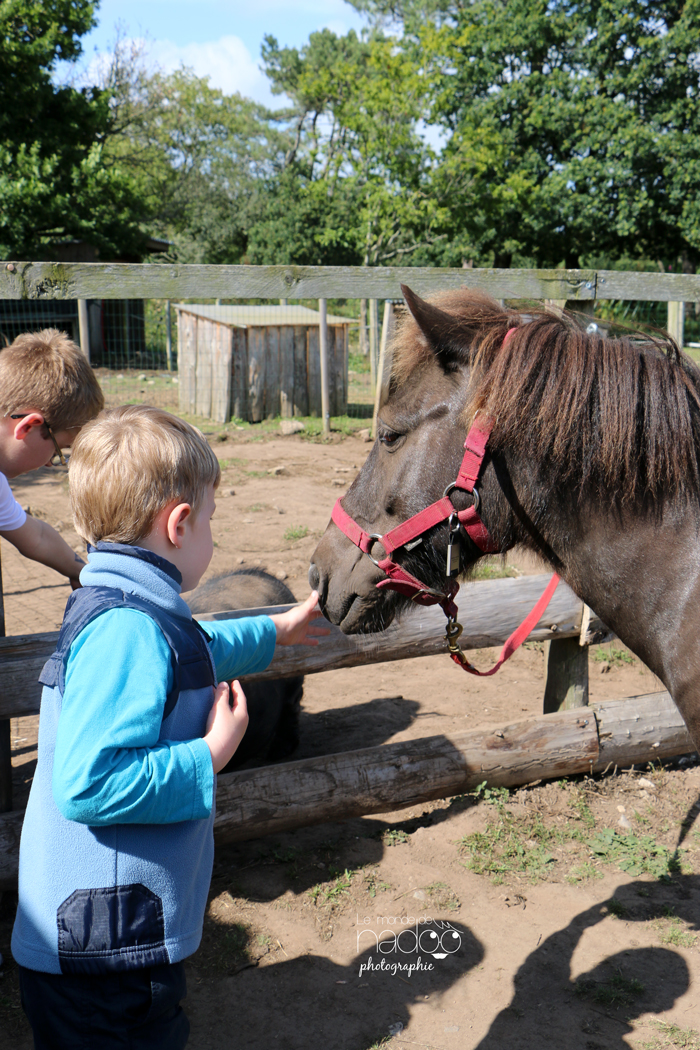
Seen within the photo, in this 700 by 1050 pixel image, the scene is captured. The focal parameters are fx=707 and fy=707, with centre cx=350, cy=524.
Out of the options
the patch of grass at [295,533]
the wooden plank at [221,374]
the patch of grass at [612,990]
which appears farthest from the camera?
the wooden plank at [221,374]

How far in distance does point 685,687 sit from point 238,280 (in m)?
2.52

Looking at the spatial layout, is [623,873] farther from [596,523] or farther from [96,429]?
[96,429]

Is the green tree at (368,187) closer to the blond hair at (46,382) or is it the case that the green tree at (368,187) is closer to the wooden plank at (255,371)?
the wooden plank at (255,371)

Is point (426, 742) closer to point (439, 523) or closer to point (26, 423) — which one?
point (439, 523)

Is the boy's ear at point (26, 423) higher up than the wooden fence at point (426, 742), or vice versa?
the boy's ear at point (26, 423)

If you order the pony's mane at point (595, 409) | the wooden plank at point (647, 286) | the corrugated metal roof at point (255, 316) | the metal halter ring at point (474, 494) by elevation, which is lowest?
the metal halter ring at point (474, 494)

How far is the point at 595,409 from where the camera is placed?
5.22 feet

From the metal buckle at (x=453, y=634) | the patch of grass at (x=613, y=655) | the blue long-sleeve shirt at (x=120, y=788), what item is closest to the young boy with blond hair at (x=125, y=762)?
A: the blue long-sleeve shirt at (x=120, y=788)

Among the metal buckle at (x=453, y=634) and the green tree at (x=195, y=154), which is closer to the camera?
the metal buckle at (x=453, y=634)

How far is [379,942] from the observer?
2.51m

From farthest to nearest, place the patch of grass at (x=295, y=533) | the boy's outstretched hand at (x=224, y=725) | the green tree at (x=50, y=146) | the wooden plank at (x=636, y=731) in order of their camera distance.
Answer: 1. the green tree at (x=50, y=146)
2. the patch of grass at (x=295, y=533)
3. the wooden plank at (x=636, y=731)
4. the boy's outstretched hand at (x=224, y=725)

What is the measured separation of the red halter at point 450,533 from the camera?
5.34 ft

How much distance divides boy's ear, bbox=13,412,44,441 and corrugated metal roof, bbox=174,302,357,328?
36.5 feet

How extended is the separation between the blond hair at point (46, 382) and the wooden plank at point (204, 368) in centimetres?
1110
